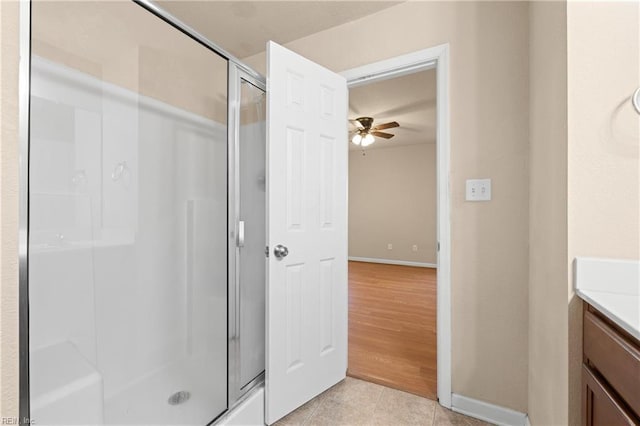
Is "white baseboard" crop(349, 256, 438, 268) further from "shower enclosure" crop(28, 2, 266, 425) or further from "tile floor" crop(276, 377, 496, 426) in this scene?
"shower enclosure" crop(28, 2, 266, 425)

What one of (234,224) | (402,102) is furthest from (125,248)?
(402,102)

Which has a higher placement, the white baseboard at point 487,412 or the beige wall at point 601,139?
the beige wall at point 601,139

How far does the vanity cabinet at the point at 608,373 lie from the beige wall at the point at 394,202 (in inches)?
200

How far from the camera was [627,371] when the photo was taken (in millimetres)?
637

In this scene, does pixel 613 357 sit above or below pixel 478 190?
below

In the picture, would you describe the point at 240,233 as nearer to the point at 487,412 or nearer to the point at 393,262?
the point at 487,412

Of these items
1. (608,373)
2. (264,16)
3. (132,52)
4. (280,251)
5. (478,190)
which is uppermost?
(264,16)

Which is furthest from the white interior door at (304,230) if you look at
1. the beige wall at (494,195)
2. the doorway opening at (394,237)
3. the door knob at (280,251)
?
the beige wall at (494,195)

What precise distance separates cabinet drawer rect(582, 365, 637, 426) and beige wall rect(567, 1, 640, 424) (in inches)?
2.4

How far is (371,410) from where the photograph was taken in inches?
64.9

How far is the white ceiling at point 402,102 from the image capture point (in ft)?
10.1

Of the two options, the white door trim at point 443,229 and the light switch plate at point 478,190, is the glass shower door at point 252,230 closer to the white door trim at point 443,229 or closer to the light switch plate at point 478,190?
the white door trim at point 443,229

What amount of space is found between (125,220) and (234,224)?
19.1 inches

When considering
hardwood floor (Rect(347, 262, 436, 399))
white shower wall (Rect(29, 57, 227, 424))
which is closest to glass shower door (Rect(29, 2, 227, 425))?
white shower wall (Rect(29, 57, 227, 424))
